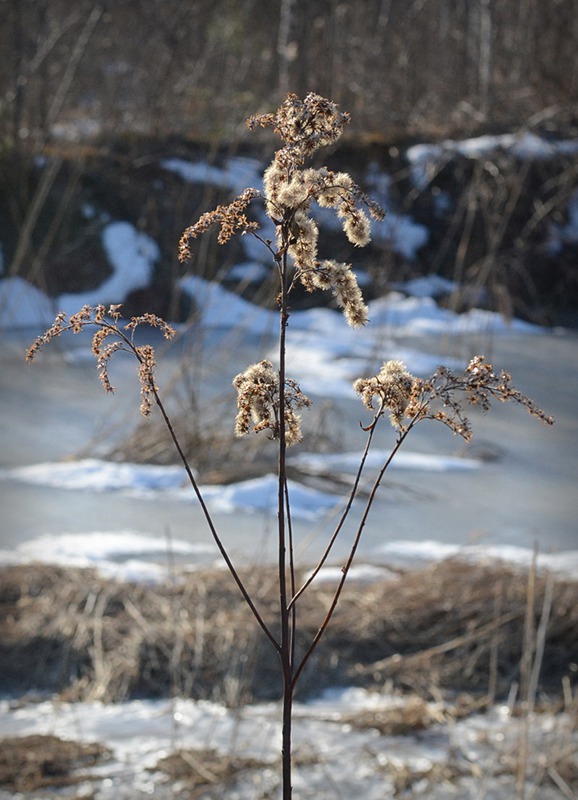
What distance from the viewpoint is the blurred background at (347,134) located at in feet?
21.9

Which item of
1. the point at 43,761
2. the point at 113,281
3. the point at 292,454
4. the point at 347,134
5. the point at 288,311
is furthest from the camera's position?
the point at 347,134

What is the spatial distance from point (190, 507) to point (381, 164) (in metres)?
4.42

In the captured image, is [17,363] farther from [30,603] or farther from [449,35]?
[449,35]

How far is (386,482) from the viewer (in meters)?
4.36

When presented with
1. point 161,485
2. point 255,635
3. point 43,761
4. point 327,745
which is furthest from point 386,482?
point 43,761

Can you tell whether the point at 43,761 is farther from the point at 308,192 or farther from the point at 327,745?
the point at 308,192

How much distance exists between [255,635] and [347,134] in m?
6.15

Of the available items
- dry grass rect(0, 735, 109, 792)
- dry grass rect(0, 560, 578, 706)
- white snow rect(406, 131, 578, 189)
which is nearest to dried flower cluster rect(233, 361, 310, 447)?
dry grass rect(0, 735, 109, 792)

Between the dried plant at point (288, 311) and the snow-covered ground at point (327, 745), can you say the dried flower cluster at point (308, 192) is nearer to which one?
the dried plant at point (288, 311)

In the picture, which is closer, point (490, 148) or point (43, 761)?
point (43, 761)

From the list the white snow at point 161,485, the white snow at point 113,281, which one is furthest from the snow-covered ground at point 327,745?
the white snow at point 113,281

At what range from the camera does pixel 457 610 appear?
3109mm

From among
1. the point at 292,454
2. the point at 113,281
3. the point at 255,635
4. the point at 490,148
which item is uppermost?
the point at 490,148

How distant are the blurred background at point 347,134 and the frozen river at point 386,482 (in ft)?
1.88
